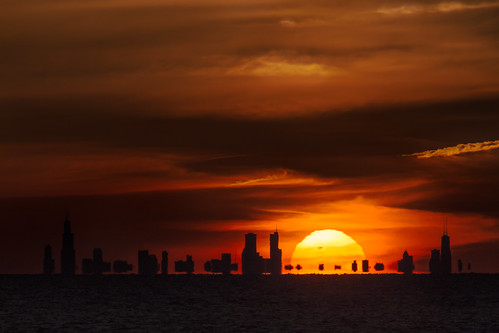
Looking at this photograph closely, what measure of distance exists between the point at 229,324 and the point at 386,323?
80.4ft

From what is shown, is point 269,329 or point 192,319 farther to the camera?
point 192,319

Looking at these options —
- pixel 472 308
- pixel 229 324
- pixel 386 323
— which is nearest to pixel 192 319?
pixel 229 324

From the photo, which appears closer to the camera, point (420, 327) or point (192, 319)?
point (420, 327)

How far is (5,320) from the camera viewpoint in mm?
140875

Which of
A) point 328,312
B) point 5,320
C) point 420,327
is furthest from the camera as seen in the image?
point 328,312

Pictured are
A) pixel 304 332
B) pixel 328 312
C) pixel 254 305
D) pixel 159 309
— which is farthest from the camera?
pixel 254 305

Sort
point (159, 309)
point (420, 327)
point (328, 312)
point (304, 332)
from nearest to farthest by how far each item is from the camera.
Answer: point (304, 332) < point (420, 327) < point (328, 312) < point (159, 309)

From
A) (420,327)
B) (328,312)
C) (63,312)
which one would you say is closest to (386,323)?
(420,327)

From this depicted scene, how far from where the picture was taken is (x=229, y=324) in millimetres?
132750

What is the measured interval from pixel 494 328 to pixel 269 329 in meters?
32.8

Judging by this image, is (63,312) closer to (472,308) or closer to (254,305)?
(254,305)

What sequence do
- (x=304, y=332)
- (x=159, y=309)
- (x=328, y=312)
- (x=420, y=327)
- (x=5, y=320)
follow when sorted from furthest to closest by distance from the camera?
(x=159, y=309) < (x=328, y=312) < (x=5, y=320) < (x=420, y=327) < (x=304, y=332)

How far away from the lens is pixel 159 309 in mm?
174625

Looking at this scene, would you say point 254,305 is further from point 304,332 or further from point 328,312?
point 304,332
